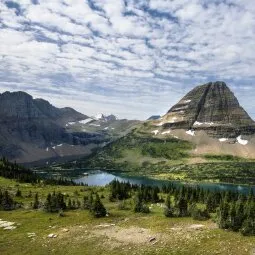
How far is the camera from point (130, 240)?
5891 centimetres

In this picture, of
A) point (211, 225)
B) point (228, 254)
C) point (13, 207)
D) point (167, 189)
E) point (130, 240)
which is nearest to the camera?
point (228, 254)

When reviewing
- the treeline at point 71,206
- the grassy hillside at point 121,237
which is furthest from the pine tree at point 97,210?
the grassy hillside at point 121,237

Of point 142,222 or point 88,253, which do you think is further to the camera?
point 142,222

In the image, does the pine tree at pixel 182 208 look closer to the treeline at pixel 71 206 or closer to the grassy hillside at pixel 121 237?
the grassy hillside at pixel 121 237

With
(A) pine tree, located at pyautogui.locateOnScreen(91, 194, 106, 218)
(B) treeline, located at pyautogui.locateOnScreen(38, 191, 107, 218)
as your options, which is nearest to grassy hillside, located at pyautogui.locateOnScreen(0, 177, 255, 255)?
(A) pine tree, located at pyautogui.locateOnScreen(91, 194, 106, 218)

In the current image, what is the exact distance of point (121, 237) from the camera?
60.9 meters

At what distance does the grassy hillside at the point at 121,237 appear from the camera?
53312 millimetres

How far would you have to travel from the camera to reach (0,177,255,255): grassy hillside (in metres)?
53.3

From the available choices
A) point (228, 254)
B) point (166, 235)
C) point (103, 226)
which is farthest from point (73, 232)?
point (228, 254)

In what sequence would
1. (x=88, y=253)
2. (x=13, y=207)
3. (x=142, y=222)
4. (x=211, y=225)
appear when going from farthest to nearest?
1. (x=13, y=207)
2. (x=142, y=222)
3. (x=211, y=225)
4. (x=88, y=253)

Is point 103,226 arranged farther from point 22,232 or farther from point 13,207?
point 13,207

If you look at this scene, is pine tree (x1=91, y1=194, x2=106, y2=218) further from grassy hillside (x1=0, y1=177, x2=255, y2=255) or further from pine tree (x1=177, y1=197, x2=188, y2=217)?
pine tree (x1=177, y1=197, x2=188, y2=217)

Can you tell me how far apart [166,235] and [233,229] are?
1096cm

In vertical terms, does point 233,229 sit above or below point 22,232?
above
